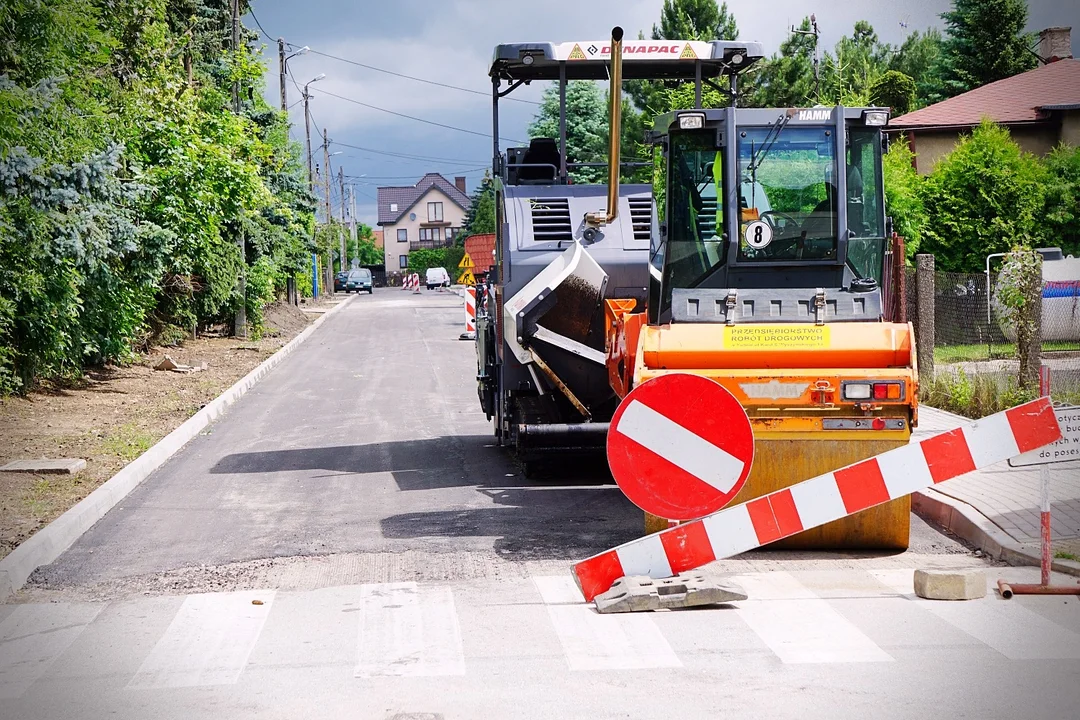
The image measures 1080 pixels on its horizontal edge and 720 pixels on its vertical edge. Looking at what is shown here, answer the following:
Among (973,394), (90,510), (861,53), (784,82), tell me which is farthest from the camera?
(861,53)

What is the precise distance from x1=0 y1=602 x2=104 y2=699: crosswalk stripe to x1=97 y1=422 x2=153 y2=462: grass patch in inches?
215

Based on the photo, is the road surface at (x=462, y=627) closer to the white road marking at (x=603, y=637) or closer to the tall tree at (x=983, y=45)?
the white road marking at (x=603, y=637)

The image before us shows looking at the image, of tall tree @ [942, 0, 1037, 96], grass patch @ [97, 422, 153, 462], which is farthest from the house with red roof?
grass patch @ [97, 422, 153, 462]

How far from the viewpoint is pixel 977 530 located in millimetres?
8523

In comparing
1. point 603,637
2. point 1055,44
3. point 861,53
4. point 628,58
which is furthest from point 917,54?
point 603,637

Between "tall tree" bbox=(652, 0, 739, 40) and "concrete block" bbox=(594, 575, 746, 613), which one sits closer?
"concrete block" bbox=(594, 575, 746, 613)

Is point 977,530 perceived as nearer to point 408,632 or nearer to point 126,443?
point 408,632

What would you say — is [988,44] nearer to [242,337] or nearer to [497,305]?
[242,337]

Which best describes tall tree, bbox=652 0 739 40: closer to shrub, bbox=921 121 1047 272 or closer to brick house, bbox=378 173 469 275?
shrub, bbox=921 121 1047 272

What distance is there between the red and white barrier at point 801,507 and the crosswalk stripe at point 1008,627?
2.23 ft

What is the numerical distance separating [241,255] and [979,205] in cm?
1773

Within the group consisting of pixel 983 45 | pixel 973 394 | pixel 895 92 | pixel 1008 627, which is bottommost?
pixel 1008 627

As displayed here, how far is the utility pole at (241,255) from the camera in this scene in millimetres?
29484

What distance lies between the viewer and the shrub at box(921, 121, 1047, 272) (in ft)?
94.3
